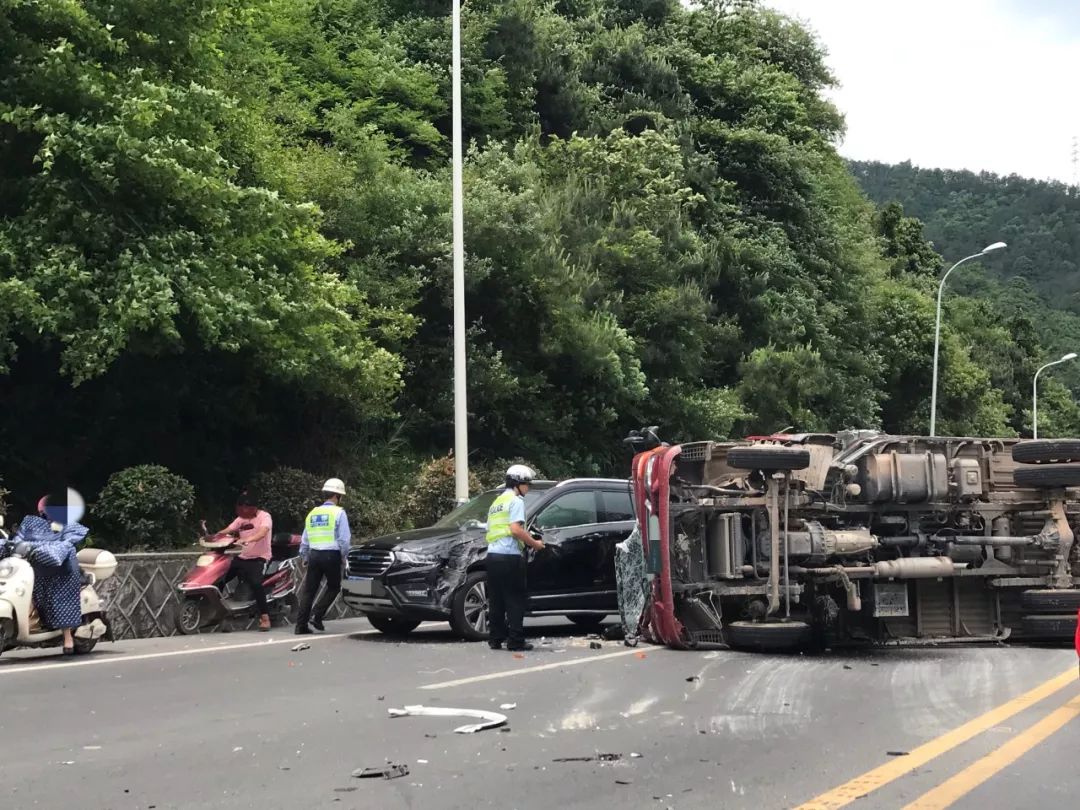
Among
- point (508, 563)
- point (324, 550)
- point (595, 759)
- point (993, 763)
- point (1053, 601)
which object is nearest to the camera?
point (993, 763)

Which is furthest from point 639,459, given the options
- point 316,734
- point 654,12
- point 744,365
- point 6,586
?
point 654,12

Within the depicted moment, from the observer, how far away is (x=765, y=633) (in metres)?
11.7

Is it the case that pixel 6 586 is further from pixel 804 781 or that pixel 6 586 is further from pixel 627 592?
pixel 804 781

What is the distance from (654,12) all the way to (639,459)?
125 ft

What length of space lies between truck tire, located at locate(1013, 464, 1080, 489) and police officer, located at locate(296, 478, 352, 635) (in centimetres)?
696

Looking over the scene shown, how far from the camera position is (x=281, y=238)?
19641mm

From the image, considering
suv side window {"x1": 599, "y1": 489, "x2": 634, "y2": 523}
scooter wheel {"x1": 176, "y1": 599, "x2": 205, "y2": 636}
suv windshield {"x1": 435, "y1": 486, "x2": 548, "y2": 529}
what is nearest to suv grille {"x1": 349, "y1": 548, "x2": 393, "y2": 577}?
suv windshield {"x1": 435, "y1": 486, "x2": 548, "y2": 529}

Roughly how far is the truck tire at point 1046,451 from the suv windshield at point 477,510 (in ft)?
16.3

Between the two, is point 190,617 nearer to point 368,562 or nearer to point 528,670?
point 368,562

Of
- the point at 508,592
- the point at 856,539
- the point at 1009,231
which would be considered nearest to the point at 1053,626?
the point at 856,539

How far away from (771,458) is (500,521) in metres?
2.74

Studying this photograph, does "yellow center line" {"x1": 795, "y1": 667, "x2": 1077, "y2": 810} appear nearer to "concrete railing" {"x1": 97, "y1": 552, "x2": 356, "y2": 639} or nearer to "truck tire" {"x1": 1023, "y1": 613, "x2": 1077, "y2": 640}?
"truck tire" {"x1": 1023, "y1": 613, "x2": 1077, "y2": 640}

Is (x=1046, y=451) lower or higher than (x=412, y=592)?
higher

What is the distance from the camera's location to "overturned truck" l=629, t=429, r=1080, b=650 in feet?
38.9
